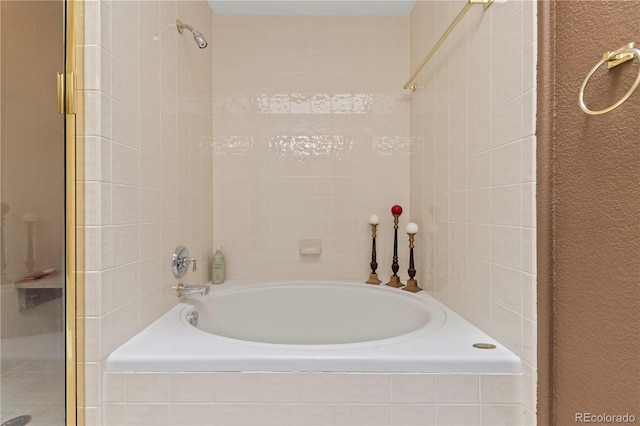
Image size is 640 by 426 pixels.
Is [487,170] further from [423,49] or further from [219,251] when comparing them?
[219,251]

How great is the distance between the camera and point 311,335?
2.09 m

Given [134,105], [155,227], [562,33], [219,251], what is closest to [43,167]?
[134,105]

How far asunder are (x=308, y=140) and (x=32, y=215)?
61.1 inches

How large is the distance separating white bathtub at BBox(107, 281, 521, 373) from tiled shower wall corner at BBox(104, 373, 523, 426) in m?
0.03

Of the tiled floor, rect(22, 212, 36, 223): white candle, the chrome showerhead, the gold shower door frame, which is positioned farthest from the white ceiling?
the tiled floor

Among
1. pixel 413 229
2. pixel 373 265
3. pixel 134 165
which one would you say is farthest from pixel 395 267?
pixel 134 165

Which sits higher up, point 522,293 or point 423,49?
point 423,49

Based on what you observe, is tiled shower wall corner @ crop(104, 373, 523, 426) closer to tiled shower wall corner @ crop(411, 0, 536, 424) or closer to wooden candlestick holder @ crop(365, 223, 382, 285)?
tiled shower wall corner @ crop(411, 0, 536, 424)

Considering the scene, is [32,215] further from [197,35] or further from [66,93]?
[197,35]

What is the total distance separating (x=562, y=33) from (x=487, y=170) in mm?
461

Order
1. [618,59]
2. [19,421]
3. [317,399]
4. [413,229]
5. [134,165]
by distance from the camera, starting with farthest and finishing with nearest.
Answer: [413,229]
[134,165]
[317,399]
[19,421]
[618,59]

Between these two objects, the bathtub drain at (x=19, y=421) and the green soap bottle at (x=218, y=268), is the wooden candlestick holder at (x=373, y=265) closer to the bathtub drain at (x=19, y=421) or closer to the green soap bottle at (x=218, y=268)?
the green soap bottle at (x=218, y=268)

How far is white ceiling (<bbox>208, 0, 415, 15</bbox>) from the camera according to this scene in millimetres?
2188

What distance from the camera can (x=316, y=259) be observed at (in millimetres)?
2346
